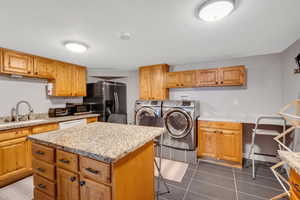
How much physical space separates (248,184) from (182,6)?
8.95ft

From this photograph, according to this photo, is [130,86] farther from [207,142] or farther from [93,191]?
[93,191]

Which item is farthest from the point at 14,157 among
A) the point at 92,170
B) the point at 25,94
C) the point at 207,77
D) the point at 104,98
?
the point at 207,77

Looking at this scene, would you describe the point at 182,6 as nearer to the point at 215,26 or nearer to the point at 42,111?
the point at 215,26

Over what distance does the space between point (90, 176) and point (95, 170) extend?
0.09 metres

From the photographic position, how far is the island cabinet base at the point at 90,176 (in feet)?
3.26

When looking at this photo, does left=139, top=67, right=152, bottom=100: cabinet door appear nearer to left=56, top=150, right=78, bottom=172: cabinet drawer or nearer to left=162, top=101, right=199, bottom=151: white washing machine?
left=162, top=101, right=199, bottom=151: white washing machine

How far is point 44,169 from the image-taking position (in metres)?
1.35

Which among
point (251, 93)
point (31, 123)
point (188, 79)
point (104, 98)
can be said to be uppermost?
point (188, 79)

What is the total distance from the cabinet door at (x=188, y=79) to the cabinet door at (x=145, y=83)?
2.87 feet

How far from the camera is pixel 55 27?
65.6 inches

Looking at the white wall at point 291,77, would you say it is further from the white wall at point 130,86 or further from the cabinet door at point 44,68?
the cabinet door at point 44,68

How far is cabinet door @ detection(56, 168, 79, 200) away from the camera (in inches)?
44.9

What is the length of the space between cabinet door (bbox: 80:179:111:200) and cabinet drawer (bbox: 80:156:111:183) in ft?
0.16

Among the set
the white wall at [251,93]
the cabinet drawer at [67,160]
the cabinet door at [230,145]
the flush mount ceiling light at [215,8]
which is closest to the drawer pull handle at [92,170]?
the cabinet drawer at [67,160]
